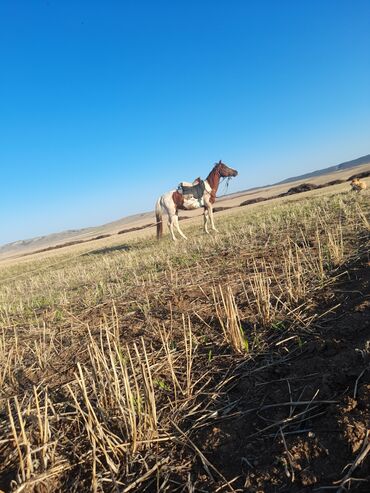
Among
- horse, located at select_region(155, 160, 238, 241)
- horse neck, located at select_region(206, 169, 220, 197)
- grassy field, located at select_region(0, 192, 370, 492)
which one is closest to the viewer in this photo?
grassy field, located at select_region(0, 192, 370, 492)

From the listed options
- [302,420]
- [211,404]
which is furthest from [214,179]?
[302,420]

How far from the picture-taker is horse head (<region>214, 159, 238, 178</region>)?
1430cm

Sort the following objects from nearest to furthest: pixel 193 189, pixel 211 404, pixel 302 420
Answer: pixel 302 420, pixel 211 404, pixel 193 189

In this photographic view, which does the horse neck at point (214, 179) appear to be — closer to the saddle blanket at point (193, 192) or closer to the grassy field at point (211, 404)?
the saddle blanket at point (193, 192)

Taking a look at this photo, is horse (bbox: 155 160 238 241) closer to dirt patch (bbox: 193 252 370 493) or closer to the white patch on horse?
the white patch on horse

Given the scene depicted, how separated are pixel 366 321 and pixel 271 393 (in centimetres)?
101

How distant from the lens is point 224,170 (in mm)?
14406

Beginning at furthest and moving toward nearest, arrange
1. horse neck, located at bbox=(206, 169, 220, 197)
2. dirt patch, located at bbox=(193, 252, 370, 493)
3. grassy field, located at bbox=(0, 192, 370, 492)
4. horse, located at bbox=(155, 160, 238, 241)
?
horse neck, located at bbox=(206, 169, 220, 197)
horse, located at bbox=(155, 160, 238, 241)
grassy field, located at bbox=(0, 192, 370, 492)
dirt patch, located at bbox=(193, 252, 370, 493)

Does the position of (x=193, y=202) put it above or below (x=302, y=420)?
above

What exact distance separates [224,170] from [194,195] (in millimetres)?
1792

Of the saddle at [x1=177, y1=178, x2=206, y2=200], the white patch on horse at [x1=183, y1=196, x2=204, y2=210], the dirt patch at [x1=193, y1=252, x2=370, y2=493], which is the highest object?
A: the saddle at [x1=177, y1=178, x2=206, y2=200]

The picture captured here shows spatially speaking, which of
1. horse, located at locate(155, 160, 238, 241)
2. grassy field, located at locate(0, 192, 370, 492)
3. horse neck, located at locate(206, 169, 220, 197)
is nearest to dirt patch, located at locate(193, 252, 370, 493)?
grassy field, located at locate(0, 192, 370, 492)

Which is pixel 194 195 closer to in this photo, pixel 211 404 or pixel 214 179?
pixel 214 179

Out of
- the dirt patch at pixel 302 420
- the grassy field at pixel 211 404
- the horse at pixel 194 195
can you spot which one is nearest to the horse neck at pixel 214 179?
the horse at pixel 194 195
